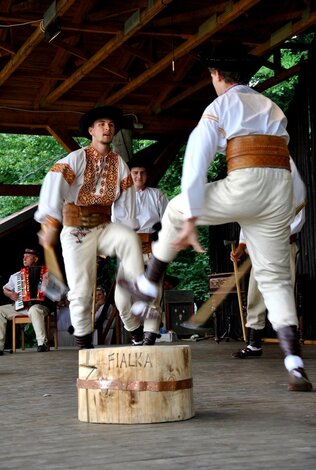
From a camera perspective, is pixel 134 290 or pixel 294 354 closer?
pixel 294 354

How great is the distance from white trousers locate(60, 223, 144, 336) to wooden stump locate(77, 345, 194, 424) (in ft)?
7.86

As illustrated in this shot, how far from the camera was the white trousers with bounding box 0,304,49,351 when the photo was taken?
9.49 m

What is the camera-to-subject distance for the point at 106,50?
916 centimetres

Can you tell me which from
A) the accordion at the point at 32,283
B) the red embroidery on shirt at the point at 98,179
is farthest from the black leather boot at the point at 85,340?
the accordion at the point at 32,283

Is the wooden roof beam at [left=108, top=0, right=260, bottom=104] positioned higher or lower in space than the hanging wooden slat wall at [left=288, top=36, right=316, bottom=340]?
higher

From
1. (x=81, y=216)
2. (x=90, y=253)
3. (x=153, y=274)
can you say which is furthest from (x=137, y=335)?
(x=153, y=274)

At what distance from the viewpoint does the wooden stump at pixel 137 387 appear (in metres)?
2.63

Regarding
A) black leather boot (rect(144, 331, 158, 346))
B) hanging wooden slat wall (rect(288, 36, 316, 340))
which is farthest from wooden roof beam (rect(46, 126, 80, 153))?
black leather boot (rect(144, 331, 158, 346))

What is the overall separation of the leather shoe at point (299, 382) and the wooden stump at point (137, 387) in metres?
0.78

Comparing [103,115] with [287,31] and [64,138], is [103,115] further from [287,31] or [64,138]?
[64,138]

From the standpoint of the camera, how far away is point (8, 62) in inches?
394

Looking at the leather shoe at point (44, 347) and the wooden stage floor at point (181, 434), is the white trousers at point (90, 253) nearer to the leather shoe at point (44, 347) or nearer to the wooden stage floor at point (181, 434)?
the wooden stage floor at point (181, 434)

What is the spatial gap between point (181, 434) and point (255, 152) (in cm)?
142

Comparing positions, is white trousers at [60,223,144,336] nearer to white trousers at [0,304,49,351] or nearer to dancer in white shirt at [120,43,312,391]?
dancer in white shirt at [120,43,312,391]
